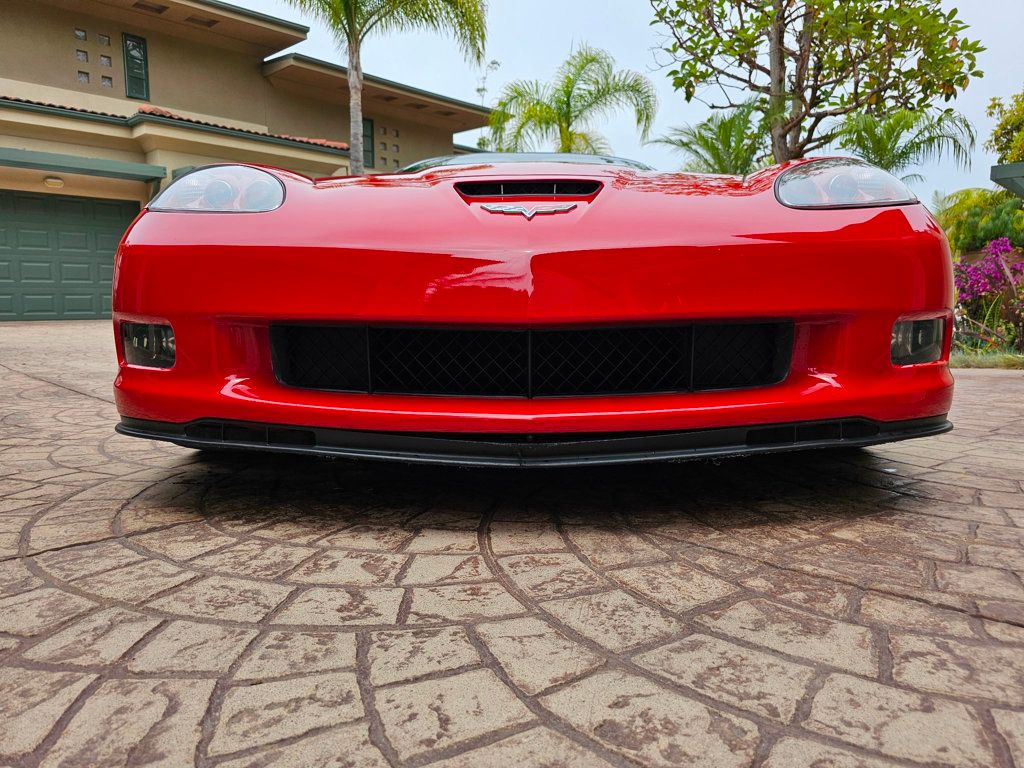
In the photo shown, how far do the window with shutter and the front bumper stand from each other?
15.8 m

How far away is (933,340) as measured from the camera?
1925mm

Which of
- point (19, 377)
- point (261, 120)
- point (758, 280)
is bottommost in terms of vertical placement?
point (19, 377)

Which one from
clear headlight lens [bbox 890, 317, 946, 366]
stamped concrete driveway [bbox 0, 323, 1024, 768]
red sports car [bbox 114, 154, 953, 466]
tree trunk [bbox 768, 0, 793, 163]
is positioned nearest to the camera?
stamped concrete driveway [bbox 0, 323, 1024, 768]

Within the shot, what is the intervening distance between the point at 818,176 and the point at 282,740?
1.89m

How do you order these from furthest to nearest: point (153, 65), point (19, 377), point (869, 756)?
point (153, 65) → point (19, 377) → point (869, 756)

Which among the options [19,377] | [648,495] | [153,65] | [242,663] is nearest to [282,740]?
[242,663]

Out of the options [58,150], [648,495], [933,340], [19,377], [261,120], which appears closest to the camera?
[933,340]

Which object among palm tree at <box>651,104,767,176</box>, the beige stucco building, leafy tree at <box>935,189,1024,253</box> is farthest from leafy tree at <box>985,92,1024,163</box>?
the beige stucco building

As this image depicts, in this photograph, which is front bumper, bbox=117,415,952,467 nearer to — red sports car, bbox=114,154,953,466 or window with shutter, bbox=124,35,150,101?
red sports car, bbox=114,154,953,466

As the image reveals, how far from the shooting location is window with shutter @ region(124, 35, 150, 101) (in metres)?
14.6

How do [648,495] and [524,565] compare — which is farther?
[648,495]

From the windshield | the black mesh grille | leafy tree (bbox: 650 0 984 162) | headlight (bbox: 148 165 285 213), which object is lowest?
the black mesh grille

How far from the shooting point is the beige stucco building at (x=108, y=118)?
1262 cm

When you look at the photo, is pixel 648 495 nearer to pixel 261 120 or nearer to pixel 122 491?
pixel 122 491
